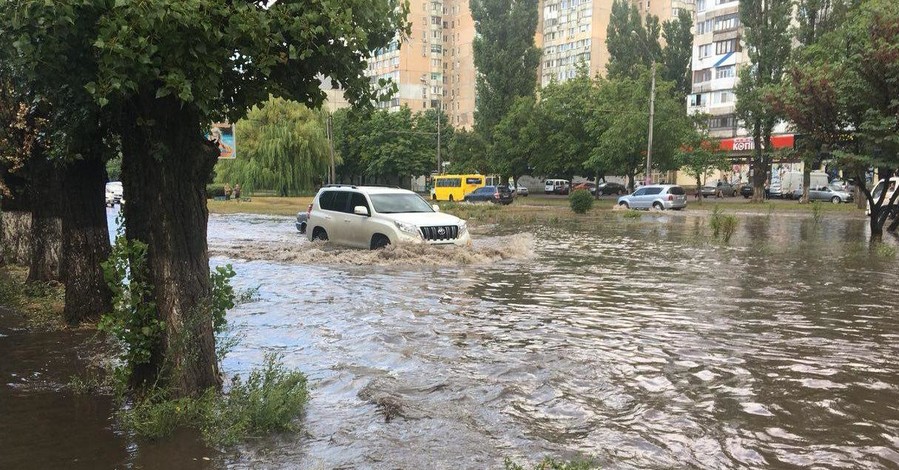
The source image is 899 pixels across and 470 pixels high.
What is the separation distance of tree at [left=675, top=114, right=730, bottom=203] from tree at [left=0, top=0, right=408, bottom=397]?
4821cm

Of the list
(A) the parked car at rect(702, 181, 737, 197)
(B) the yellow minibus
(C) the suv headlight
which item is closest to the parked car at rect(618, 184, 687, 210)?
(B) the yellow minibus

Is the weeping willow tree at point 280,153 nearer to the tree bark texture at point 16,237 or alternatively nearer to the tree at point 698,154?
the tree at point 698,154

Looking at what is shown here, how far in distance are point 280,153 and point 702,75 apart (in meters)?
44.1

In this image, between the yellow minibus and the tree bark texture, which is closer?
the tree bark texture

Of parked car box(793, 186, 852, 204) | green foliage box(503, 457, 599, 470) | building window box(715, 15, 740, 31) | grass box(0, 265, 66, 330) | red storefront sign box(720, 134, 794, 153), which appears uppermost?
building window box(715, 15, 740, 31)

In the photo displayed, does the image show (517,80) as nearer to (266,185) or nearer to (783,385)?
(266,185)

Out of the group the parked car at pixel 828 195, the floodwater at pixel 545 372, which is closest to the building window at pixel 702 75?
the parked car at pixel 828 195

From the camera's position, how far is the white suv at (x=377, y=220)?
14633mm

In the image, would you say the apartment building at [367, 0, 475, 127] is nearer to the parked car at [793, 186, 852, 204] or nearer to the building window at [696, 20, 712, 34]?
the building window at [696, 20, 712, 34]

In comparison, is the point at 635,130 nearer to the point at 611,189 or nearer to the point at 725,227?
the point at 611,189

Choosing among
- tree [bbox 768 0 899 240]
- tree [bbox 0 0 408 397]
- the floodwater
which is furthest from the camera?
tree [bbox 768 0 899 240]

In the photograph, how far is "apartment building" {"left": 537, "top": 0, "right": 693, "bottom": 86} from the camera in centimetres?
10031

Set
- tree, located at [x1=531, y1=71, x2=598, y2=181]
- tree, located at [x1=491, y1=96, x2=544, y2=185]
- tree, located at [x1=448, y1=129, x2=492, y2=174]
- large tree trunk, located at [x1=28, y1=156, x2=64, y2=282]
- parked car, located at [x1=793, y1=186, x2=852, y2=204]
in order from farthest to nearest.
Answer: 1. tree, located at [x1=448, y1=129, x2=492, y2=174]
2. tree, located at [x1=491, y1=96, x2=544, y2=185]
3. tree, located at [x1=531, y1=71, x2=598, y2=181]
4. parked car, located at [x1=793, y1=186, x2=852, y2=204]
5. large tree trunk, located at [x1=28, y1=156, x2=64, y2=282]

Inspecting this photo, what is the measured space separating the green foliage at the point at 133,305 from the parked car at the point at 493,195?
152 feet
